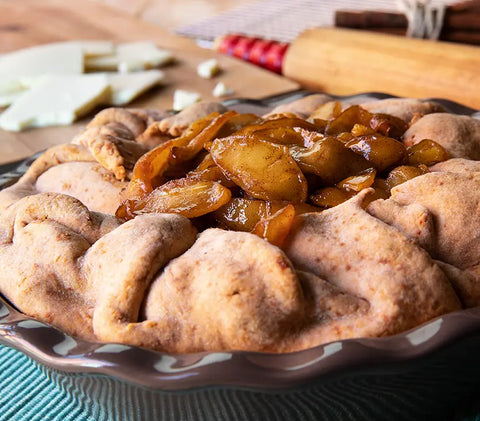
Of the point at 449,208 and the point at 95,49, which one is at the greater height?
the point at 449,208

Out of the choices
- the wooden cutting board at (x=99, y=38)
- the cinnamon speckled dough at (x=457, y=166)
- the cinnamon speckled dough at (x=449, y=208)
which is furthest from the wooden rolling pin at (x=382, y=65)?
the cinnamon speckled dough at (x=449, y=208)

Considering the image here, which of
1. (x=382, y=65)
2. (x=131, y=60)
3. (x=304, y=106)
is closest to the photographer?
(x=304, y=106)

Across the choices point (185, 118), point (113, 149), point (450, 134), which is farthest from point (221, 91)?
point (450, 134)

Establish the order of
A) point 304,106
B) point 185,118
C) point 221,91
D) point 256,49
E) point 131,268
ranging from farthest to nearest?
1. point 256,49
2. point 221,91
3. point 304,106
4. point 185,118
5. point 131,268

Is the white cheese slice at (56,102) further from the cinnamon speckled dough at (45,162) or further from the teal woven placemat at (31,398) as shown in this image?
the teal woven placemat at (31,398)

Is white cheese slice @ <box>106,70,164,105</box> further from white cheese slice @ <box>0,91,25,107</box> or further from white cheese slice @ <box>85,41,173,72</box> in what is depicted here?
white cheese slice @ <box>0,91,25,107</box>

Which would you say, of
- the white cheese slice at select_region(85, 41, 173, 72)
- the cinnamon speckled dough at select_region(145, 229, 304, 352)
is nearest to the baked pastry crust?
the cinnamon speckled dough at select_region(145, 229, 304, 352)

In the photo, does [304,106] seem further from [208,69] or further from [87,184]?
[208,69]
